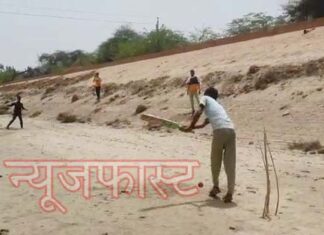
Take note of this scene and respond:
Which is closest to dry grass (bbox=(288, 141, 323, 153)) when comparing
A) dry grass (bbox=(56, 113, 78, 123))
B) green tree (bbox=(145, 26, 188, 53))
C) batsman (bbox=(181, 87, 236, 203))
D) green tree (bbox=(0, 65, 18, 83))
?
batsman (bbox=(181, 87, 236, 203))

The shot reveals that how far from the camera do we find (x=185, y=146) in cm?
1694

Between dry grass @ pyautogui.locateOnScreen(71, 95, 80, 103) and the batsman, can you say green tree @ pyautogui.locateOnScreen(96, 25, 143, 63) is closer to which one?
dry grass @ pyautogui.locateOnScreen(71, 95, 80, 103)

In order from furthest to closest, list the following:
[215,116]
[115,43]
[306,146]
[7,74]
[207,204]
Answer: [7,74]
[115,43]
[306,146]
[215,116]
[207,204]

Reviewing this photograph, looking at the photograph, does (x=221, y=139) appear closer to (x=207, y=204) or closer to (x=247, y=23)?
(x=207, y=204)

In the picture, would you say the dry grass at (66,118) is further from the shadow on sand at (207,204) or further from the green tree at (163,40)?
the green tree at (163,40)

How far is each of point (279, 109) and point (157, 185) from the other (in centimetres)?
1155

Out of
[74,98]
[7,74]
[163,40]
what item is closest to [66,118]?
[74,98]

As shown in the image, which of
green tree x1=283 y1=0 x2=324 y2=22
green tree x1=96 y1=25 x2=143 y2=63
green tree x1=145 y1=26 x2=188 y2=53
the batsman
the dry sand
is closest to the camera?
the dry sand

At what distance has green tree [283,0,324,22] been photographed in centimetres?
4018

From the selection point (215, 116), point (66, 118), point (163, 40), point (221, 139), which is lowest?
point (66, 118)

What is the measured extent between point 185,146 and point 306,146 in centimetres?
318

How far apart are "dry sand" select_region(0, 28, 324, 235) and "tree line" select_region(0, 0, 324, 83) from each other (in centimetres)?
720


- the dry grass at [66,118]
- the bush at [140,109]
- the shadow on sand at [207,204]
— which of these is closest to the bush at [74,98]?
the dry grass at [66,118]

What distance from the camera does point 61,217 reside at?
849 cm
